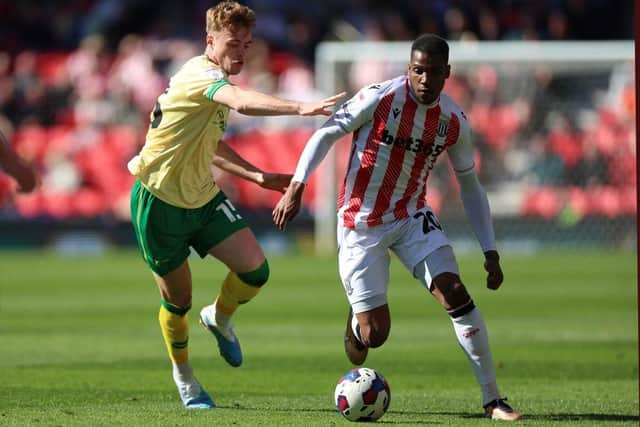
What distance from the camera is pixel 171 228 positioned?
865 cm

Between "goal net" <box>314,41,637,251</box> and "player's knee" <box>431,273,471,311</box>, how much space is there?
54.1 ft

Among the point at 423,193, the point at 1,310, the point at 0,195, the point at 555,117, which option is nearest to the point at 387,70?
the point at 555,117

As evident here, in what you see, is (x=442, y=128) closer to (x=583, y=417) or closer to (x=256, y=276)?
(x=256, y=276)

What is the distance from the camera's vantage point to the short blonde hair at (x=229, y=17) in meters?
8.38

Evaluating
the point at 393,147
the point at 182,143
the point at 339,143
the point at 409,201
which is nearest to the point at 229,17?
the point at 182,143

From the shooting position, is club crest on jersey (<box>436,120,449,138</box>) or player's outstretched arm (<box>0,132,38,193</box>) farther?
club crest on jersey (<box>436,120,449,138</box>)

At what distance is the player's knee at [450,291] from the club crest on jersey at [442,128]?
86cm

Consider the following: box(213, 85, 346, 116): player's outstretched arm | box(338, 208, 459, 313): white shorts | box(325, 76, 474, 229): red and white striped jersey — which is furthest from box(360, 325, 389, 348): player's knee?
box(213, 85, 346, 116): player's outstretched arm

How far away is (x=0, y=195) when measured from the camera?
25906 millimetres

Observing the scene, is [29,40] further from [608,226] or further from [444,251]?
[444,251]

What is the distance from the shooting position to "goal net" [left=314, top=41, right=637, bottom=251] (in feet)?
82.5

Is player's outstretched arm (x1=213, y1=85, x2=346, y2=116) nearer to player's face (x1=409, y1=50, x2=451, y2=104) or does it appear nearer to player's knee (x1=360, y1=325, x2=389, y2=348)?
player's face (x1=409, y1=50, x2=451, y2=104)

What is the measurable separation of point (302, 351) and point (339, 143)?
13224mm

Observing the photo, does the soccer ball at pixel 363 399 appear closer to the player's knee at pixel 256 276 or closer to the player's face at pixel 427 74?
the player's knee at pixel 256 276
